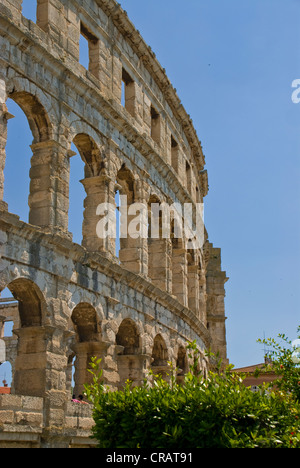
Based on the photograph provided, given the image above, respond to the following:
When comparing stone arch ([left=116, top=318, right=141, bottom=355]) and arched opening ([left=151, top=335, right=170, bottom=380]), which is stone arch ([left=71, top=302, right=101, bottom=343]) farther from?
arched opening ([left=151, top=335, right=170, bottom=380])

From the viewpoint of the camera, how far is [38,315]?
11.4 metres

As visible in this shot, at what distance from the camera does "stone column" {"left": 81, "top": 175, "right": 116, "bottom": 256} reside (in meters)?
13.7

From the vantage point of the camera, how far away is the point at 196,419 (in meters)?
6.56

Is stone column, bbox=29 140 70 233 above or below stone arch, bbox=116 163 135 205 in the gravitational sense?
below

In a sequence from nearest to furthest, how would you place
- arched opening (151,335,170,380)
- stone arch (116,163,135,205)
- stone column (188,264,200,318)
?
stone arch (116,163,135,205) → arched opening (151,335,170,380) → stone column (188,264,200,318)

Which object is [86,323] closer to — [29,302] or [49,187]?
[29,302]

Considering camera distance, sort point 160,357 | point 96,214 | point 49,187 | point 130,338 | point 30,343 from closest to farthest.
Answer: point 30,343 < point 49,187 < point 96,214 < point 130,338 < point 160,357

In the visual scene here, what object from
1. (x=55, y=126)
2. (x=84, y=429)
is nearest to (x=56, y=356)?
(x=84, y=429)

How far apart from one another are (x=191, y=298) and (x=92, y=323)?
9461 mm

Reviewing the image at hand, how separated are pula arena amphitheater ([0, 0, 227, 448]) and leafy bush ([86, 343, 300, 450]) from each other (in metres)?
3.79

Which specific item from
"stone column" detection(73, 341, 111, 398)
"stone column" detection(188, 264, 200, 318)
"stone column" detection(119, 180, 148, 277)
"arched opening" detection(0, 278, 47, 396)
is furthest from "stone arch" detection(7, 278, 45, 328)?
"stone column" detection(188, 264, 200, 318)

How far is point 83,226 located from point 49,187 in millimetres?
2109

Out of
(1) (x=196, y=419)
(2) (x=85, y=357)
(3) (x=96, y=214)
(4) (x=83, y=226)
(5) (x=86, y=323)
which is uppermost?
(3) (x=96, y=214)

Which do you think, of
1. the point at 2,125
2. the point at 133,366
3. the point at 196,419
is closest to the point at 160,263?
the point at 133,366
